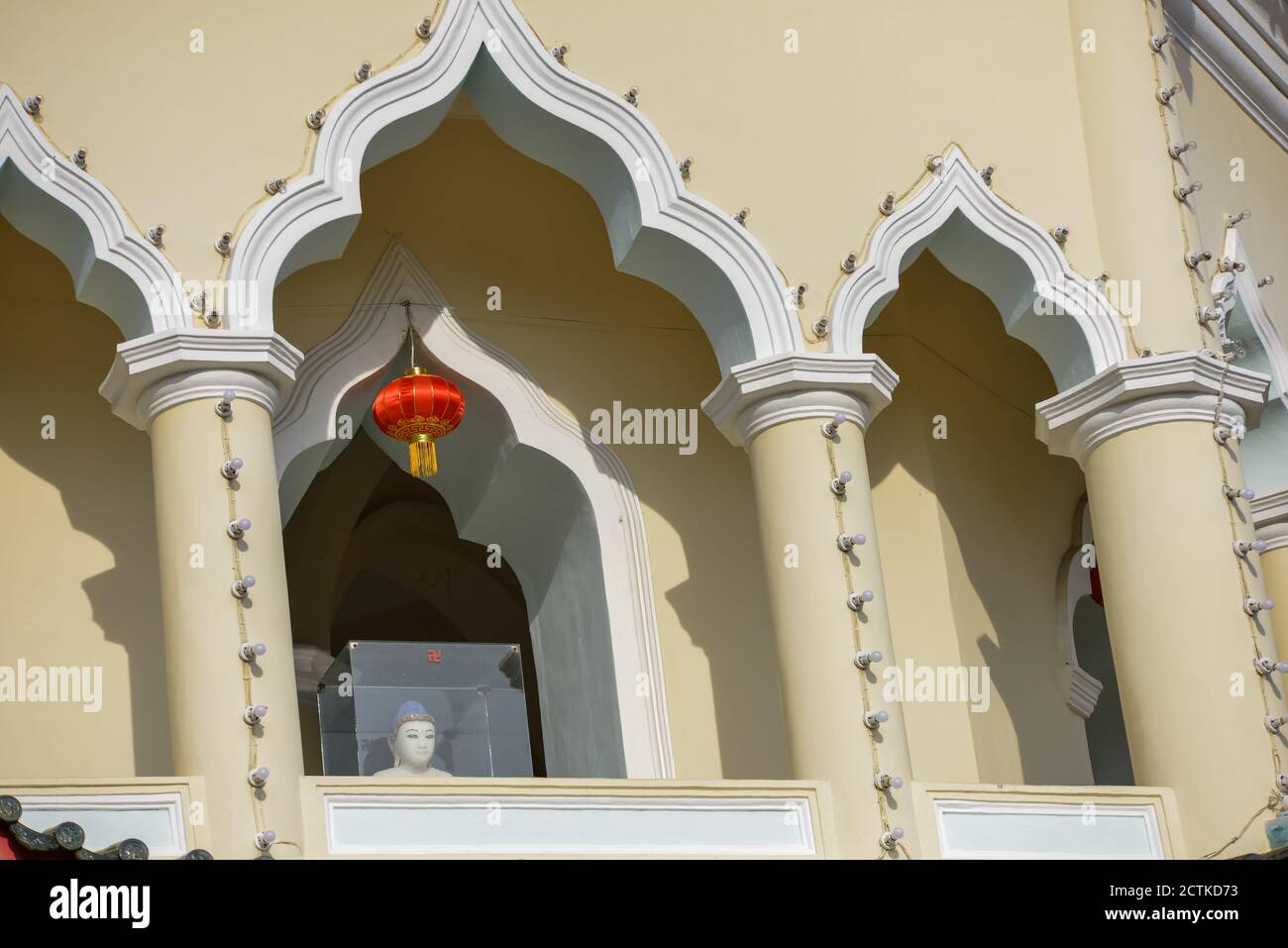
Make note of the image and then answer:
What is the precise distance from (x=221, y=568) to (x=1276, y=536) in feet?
22.9

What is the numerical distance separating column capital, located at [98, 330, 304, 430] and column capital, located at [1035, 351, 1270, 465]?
3.85 metres

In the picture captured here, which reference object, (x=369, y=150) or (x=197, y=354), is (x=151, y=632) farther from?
(x=369, y=150)

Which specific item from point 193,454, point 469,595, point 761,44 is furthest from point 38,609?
point 469,595

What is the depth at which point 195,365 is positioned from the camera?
29.9 feet

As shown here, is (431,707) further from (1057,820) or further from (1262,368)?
(1262,368)

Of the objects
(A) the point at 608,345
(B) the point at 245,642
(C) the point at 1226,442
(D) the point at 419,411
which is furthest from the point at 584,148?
(C) the point at 1226,442

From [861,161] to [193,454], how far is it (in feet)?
12.1

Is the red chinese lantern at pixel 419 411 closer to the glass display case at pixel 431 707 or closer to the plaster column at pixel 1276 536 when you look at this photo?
the glass display case at pixel 431 707

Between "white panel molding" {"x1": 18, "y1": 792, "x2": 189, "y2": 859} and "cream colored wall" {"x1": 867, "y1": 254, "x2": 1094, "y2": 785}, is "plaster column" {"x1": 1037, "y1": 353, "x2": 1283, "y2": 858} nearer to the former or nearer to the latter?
"cream colored wall" {"x1": 867, "y1": 254, "x2": 1094, "y2": 785}

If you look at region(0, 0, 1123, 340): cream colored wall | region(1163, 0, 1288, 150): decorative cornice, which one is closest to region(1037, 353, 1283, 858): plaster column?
region(0, 0, 1123, 340): cream colored wall

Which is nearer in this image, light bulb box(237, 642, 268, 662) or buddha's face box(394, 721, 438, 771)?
light bulb box(237, 642, 268, 662)

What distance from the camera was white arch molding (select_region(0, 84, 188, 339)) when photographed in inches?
363

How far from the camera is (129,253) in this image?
30.3ft

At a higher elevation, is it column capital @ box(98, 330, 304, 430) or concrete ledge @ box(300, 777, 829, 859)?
column capital @ box(98, 330, 304, 430)
